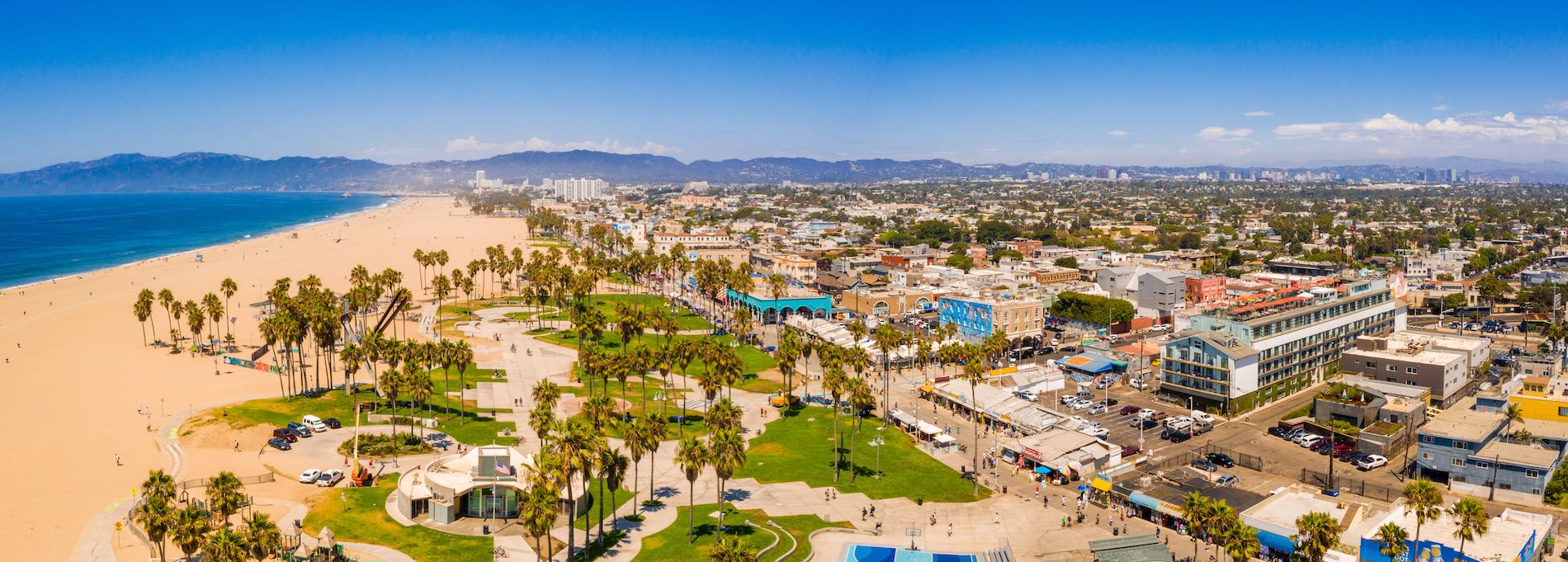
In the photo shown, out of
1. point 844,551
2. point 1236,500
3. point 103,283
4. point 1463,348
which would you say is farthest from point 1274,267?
point 103,283

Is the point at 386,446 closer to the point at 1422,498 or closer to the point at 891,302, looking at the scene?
the point at 1422,498

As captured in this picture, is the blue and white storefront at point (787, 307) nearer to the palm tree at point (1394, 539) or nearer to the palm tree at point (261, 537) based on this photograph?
the palm tree at point (261, 537)

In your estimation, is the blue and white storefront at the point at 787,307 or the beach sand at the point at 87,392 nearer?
the beach sand at the point at 87,392

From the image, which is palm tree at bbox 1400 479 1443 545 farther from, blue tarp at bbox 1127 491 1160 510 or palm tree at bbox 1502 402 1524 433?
palm tree at bbox 1502 402 1524 433

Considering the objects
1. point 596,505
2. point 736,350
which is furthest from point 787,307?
point 596,505

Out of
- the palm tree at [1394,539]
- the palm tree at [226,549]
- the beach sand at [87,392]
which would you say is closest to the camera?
the palm tree at [226,549]

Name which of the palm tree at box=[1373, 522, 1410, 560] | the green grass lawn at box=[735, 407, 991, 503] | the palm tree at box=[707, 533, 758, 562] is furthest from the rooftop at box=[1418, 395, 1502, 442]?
the palm tree at box=[707, 533, 758, 562]

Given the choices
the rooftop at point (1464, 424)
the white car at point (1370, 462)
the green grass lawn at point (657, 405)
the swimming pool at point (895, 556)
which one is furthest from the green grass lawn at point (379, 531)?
the rooftop at point (1464, 424)
